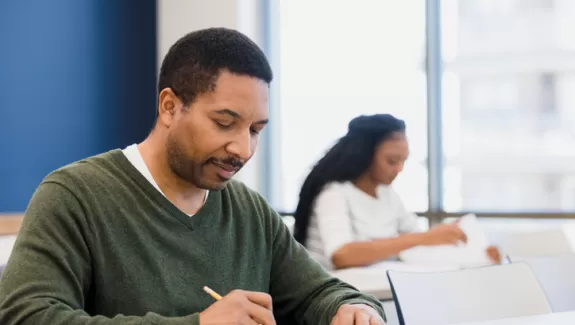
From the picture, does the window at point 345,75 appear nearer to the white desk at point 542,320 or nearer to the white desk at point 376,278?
the white desk at point 376,278

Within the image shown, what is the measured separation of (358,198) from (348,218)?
155 mm

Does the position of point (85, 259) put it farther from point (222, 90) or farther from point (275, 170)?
point (275, 170)

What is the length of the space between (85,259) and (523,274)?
1.24 m

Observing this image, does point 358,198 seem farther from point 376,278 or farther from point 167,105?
point 167,105

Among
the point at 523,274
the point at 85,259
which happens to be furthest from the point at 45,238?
the point at 523,274

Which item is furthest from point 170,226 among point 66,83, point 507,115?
point 507,115

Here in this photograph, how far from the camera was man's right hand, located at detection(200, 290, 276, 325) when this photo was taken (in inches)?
47.1

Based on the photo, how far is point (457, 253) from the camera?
9.13 feet

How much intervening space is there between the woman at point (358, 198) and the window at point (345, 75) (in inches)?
47.8

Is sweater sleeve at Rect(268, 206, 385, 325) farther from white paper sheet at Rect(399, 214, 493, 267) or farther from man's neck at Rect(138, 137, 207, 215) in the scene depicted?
white paper sheet at Rect(399, 214, 493, 267)

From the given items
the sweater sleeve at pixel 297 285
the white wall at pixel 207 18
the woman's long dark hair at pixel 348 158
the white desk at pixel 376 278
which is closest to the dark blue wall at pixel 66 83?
the white wall at pixel 207 18

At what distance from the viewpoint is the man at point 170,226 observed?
4.02ft

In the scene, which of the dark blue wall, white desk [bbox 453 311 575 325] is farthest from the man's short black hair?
the dark blue wall

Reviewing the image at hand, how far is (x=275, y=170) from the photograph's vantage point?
201 inches
